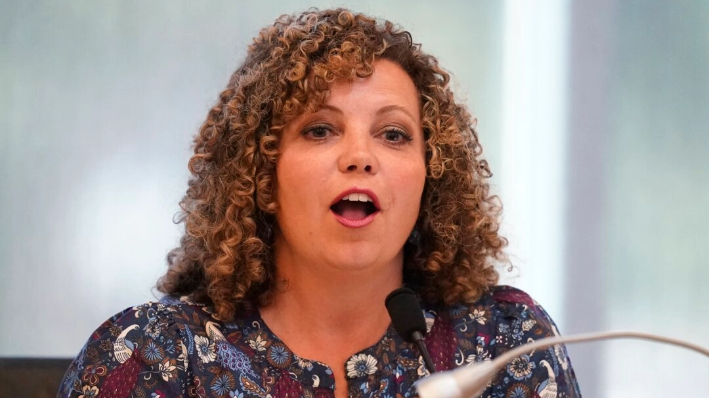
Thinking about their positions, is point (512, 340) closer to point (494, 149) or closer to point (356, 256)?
point (356, 256)

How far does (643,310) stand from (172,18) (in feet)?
5.46

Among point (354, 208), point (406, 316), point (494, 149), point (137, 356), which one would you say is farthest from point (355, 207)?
point (494, 149)

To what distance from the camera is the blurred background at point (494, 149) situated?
8.34 ft

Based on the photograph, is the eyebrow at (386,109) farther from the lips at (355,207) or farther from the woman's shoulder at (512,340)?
the woman's shoulder at (512,340)

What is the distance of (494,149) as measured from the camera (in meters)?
2.83

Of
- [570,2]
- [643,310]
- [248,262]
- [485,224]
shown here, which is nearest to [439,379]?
[248,262]

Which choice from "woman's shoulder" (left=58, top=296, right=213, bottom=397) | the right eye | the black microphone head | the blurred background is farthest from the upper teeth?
the blurred background

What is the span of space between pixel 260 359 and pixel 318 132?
40cm

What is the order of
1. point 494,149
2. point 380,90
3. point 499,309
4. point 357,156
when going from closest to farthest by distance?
point 357,156 → point 380,90 → point 499,309 → point 494,149

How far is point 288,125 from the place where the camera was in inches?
61.0

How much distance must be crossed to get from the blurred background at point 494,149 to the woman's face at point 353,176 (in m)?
1.11

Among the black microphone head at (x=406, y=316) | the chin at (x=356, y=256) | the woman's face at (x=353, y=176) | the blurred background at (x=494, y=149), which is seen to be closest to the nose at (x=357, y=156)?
the woman's face at (x=353, y=176)

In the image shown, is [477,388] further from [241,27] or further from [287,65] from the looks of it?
[241,27]

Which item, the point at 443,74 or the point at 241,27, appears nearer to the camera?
the point at 443,74
